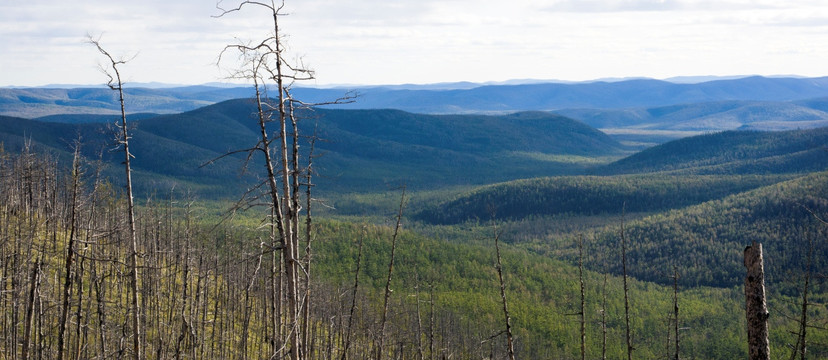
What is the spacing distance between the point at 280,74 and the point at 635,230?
363ft

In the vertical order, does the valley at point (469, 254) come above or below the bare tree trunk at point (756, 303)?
below

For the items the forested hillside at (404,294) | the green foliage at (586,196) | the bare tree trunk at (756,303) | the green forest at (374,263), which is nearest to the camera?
the bare tree trunk at (756,303)

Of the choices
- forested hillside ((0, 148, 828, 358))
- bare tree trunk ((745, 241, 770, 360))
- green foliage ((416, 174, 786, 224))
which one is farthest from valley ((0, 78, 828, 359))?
bare tree trunk ((745, 241, 770, 360))

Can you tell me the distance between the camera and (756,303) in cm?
1256

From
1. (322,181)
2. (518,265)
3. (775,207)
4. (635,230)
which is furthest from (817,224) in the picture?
(322,181)

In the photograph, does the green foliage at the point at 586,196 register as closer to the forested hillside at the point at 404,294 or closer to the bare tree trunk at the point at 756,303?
the forested hillside at the point at 404,294

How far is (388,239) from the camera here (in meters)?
95.6

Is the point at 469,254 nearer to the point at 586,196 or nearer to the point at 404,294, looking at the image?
the point at 404,294

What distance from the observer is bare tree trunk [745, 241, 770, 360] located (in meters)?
12.3

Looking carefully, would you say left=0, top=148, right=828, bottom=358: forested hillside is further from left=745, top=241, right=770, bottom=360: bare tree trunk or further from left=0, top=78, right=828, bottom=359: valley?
left=745, top=241, right=770, bottom=360: bare tree trunk

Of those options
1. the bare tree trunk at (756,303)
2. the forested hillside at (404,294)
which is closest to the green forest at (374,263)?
the forested hillside at (404,294)

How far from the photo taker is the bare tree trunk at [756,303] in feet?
40.2

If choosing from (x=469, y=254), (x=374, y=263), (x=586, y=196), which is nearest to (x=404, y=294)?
(x=374, y=263)

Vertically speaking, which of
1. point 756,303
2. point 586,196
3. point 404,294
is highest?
point 756,303
